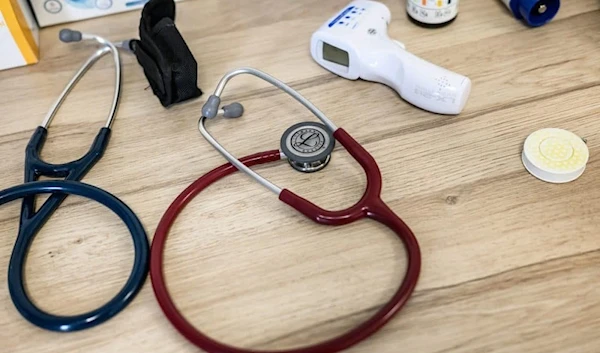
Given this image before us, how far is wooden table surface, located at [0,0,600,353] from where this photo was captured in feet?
2.06

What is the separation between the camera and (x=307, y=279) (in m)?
0.66

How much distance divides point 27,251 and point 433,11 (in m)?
0.57

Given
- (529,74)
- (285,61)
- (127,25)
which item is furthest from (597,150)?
(127,25)

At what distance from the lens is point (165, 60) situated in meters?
0.81

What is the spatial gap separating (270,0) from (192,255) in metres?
0.45

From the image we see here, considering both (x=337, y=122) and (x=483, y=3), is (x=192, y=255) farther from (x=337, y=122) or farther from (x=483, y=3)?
(x=483, y=3)

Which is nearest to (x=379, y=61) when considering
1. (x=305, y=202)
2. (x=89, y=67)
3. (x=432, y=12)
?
(x=432, y=12)

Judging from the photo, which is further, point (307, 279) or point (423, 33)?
point (423, 33)

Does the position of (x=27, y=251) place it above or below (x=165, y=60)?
below

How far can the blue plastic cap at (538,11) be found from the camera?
87cm

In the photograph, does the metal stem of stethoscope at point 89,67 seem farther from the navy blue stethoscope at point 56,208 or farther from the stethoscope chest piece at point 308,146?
the stethoscope chest piece at point 308,146

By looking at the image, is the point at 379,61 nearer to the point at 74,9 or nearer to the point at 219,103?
the point at 219,103

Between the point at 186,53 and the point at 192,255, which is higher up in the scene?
the point at 186,53

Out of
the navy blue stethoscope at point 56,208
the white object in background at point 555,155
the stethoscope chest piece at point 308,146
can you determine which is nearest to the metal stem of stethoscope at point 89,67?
the navy blue stethoscope at point 56,208
